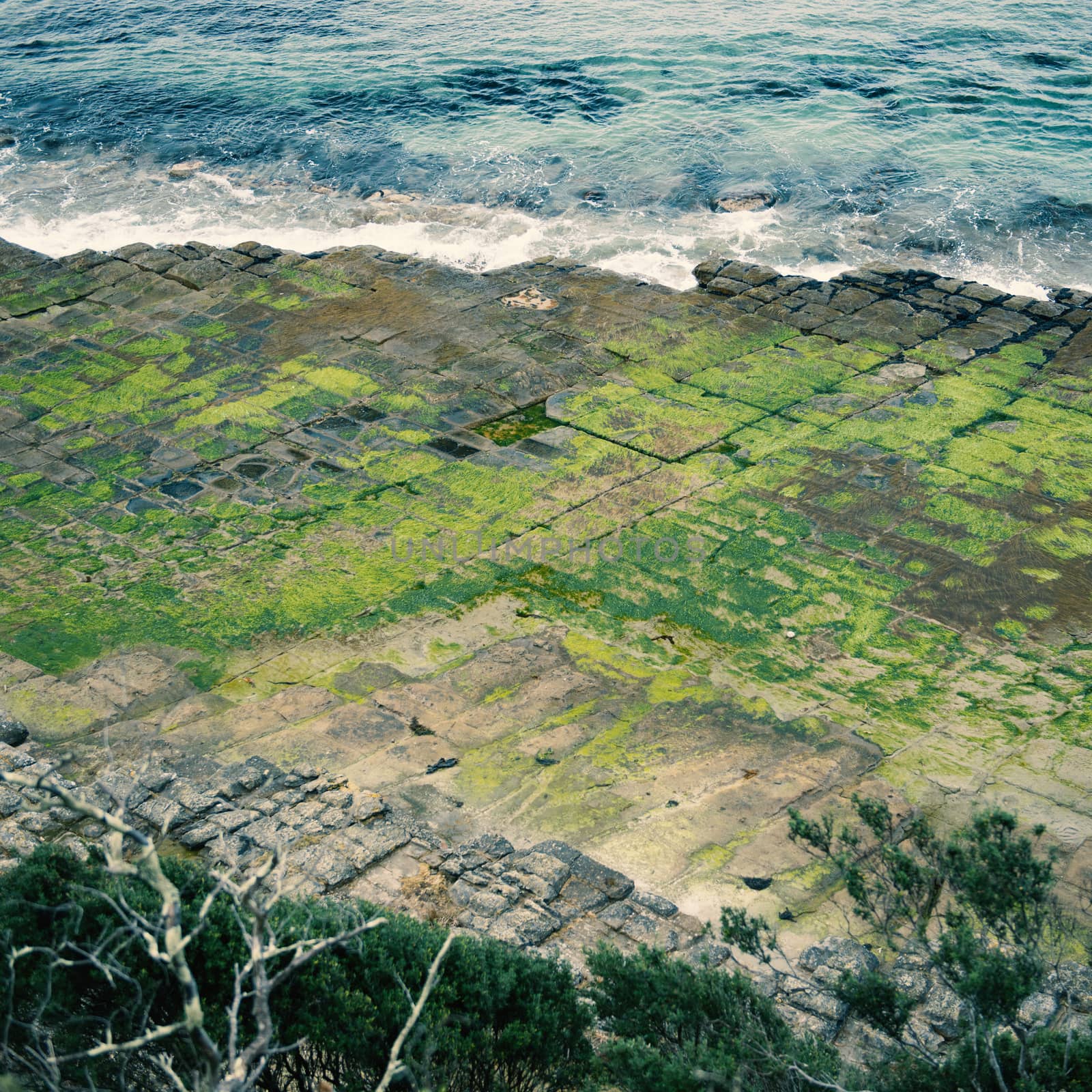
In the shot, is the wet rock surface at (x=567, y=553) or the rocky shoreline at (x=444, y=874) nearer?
the rocky shoreline at (x=444, y=874)

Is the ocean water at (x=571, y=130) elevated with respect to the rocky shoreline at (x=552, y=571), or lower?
elevated

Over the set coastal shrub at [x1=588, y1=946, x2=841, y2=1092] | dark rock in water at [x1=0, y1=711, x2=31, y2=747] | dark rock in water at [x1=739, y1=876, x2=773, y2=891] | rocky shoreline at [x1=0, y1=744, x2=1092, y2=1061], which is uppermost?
coastal shrub at [x1=588, y1=946, x2=841, y2=1092]

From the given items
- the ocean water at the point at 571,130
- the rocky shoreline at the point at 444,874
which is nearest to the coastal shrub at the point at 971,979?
the rocky shoreline at the point at 444,874

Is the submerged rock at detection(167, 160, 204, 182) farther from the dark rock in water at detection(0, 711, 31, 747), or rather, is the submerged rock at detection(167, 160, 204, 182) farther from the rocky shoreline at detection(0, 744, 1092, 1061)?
the rocky shoreline at detection(0, 744, 1092, 1061)

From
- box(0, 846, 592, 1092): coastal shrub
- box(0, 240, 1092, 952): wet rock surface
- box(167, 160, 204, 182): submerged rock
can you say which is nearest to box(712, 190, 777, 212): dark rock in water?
box(0, 240, 1092, 952): wet rock surface

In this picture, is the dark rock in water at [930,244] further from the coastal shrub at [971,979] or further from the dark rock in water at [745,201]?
the coastal shrub at [971,979]

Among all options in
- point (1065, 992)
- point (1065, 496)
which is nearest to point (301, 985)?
point (1065, 992)

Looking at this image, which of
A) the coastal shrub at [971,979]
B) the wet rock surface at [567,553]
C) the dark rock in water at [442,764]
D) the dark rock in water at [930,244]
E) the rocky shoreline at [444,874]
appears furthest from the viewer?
the dark rock in water at [930,244]
